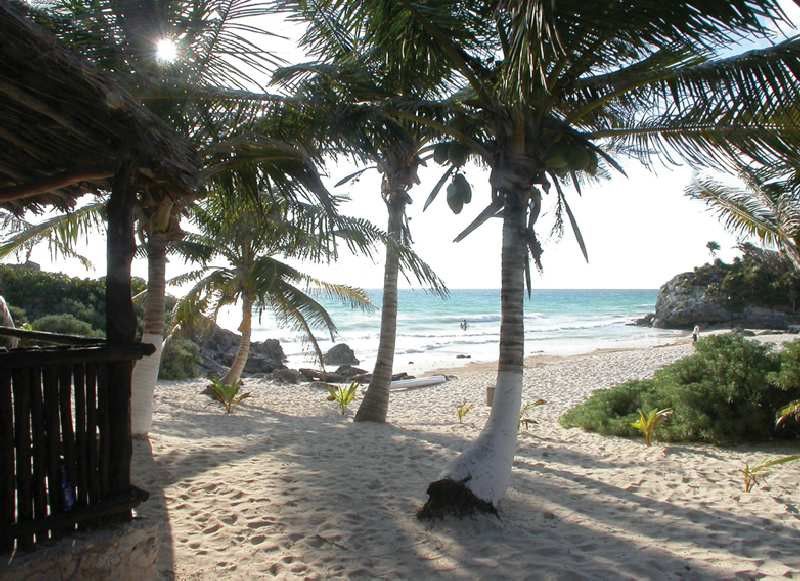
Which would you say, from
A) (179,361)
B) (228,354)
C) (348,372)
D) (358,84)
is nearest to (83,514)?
(358,84)

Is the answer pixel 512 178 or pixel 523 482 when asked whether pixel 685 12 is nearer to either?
pixel 512 178

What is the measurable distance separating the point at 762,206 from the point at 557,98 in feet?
15.2

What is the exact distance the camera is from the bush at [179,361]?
17000mm

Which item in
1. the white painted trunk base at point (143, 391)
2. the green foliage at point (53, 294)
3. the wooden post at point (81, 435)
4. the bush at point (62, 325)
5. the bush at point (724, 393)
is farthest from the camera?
the green foliage at point (53, 294)

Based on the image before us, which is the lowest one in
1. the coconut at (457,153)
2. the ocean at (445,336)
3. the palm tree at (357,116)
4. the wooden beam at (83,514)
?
the ocean at (445,336)

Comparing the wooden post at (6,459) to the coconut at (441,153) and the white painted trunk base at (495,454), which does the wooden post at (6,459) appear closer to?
the white painted trunk base at (495,454)

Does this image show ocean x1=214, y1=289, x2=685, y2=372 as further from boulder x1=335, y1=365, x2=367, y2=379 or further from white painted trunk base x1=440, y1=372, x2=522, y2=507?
white painted trunk base x1=440, y1=372, x2=522, y2=507

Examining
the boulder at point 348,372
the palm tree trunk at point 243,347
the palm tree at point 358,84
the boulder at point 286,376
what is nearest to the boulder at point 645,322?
the boulder at point 348,372

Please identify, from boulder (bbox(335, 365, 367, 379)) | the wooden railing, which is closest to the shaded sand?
the wooden railing

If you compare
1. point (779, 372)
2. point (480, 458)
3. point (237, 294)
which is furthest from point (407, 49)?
point (237, 294)

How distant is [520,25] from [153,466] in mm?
4987

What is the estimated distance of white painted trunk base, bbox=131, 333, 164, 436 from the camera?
20.7ft

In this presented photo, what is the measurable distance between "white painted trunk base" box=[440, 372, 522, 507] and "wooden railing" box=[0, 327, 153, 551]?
2317mm

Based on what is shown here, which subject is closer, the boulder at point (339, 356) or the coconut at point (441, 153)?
the coconut at point (441, 153)
